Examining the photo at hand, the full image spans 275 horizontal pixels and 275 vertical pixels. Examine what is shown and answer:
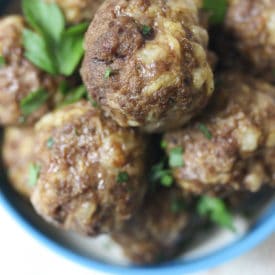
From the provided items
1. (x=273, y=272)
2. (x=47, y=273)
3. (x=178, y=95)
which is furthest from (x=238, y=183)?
(x=47, y=273)

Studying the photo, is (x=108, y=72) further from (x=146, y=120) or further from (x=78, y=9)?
(x=78, y=9)

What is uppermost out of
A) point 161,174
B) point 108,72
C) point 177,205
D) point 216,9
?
point 108,72

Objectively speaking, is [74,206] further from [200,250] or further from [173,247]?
[200,250]

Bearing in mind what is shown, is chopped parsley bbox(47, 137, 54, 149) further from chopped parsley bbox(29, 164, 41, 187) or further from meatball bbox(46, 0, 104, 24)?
meatball bbox(46, 0, 104, 24)

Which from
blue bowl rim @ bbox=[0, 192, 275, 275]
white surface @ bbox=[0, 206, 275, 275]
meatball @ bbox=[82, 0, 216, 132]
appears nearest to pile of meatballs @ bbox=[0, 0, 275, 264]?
meatball @ bbox=[82, 0, 216, 132]

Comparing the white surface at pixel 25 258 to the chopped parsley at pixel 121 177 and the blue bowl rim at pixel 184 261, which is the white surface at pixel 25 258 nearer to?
the blue bowl rim at pixel 184 261

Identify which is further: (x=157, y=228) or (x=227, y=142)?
(x=157, y=228)

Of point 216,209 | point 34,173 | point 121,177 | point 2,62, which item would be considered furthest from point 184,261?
point 2,62
